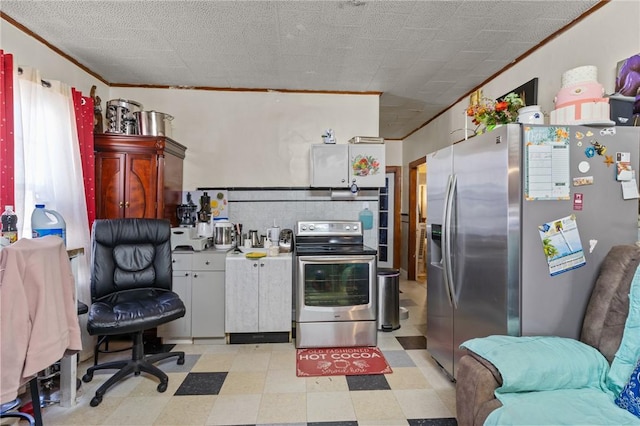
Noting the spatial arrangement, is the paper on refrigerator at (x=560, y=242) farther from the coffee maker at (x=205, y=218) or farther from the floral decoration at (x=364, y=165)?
the coffee maker at (x=205, y=218)

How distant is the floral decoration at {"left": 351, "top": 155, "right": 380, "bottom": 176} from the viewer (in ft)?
11.3

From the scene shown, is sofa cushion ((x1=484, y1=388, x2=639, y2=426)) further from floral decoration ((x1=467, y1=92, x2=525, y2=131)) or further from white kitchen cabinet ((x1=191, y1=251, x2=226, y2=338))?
white kitchen cabinet ((x1=191, y1=251, x2=226, y2=338))

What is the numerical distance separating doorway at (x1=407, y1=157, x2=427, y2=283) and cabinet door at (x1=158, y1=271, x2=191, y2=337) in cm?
385

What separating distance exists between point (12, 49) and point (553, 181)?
373 cm

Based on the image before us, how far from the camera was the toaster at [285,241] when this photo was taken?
3.31m

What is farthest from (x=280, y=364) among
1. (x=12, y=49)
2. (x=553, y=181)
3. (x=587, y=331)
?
(x=12, y=49)

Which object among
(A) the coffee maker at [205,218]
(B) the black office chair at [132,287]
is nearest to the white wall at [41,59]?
(B) the black office chair at [132,287]

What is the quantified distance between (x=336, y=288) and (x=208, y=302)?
1195 mm

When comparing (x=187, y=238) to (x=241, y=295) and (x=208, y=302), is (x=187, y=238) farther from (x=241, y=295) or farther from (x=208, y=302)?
(x=241, y=295)

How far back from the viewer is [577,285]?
1738mm

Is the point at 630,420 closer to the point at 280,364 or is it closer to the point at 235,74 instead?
the point at 280,364

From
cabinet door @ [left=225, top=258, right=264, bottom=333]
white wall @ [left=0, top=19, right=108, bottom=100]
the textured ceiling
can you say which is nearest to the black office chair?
cabinet door @ [left=225, top=258, right=264, bottom=333]

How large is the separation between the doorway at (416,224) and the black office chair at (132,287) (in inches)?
162

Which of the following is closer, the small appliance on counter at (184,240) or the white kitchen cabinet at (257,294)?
the white kitchen cabinet at (257,294)
